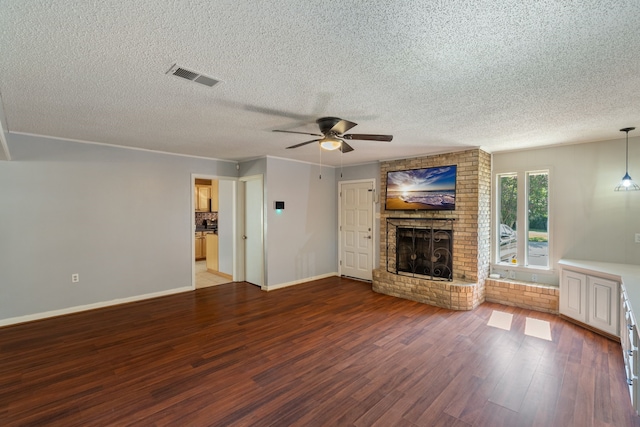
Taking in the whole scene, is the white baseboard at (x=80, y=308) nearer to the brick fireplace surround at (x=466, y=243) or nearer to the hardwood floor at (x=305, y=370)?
the hardwood floor at (x=305, y=370)

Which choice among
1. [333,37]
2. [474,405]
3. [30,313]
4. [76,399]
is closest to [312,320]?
[474,405]

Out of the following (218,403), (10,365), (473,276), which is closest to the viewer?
(218,403)

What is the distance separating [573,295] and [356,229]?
12.6 feet

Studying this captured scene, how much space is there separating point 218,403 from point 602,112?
4.64 metres

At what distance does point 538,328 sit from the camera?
12.8 feet

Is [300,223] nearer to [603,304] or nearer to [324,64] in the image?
[324,64]

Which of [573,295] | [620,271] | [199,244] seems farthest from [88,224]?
[620,271]

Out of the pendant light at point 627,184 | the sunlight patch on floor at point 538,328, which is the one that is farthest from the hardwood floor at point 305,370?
the pendant light at point 627,184

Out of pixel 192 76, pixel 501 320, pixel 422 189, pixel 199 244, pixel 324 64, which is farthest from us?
pixel 199 244

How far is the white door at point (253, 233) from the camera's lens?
592 centimetres

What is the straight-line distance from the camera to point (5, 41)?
5.93 ft

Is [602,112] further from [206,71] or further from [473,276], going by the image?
[206,71]

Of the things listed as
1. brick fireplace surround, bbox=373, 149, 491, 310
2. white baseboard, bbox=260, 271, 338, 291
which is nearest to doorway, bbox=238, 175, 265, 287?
white baseboard, bbox=260, 271, 338, 291

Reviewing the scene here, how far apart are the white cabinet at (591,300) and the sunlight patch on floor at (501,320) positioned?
2.46ft
